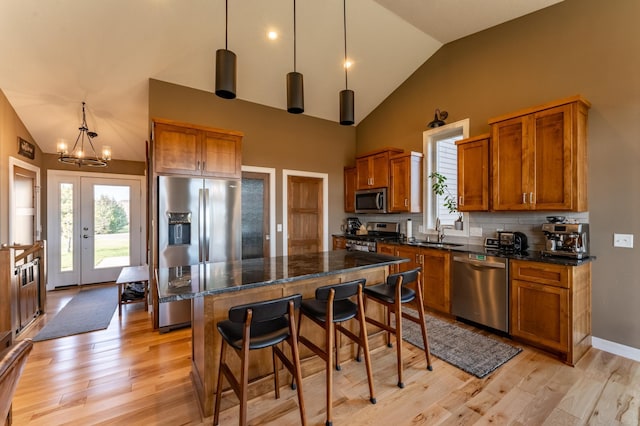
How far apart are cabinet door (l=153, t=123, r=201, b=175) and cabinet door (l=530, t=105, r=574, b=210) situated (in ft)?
12.6

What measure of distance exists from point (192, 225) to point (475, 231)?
3.73m

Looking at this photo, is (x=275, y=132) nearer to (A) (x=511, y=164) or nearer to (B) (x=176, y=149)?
(B) (x=176, y=149)

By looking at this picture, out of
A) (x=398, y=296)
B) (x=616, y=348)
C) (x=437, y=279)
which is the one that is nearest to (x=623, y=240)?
(x=616, y=348)

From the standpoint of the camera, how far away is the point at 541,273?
8.85 ft

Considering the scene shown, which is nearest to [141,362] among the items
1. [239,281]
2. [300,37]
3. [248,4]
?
[239,281]

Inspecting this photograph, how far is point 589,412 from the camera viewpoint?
193 centimetres

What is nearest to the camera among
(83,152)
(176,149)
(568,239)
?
(568,239)

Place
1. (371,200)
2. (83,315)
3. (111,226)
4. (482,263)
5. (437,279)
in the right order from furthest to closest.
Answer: (111,226)
(371,200)
(83,315)
(437,279)
(482,263)

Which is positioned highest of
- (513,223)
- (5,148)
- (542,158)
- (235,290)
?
(5,148)

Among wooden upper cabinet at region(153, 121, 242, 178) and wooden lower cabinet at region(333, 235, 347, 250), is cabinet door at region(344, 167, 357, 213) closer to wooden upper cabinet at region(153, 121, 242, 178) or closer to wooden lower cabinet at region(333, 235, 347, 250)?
wooden lower cabinet at region(333, 235, 347, 250)

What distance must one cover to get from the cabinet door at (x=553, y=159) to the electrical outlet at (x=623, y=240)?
21.0 inches

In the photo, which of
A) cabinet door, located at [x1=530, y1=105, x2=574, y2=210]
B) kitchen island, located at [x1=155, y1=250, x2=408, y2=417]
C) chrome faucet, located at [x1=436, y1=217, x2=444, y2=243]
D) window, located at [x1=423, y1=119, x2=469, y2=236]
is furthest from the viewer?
window, located at [x1=423, y1=119, x2=469, y2=236]

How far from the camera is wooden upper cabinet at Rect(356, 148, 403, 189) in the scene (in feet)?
15.4

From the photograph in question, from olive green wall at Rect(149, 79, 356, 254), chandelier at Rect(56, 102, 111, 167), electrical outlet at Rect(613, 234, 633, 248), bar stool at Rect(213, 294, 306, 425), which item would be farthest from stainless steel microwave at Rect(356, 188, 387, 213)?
chandelier at Rect(56, 102, 111, 167)
